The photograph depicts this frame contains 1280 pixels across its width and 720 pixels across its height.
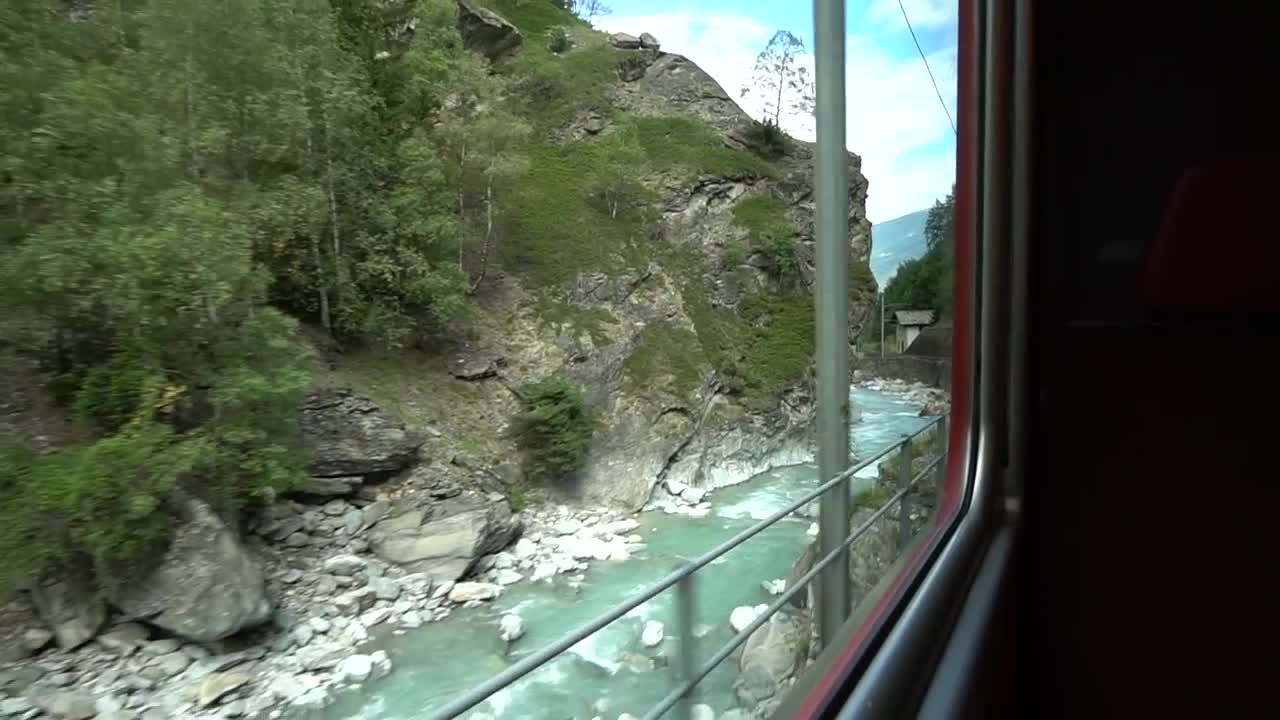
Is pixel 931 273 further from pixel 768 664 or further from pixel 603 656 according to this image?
pixel 603 656


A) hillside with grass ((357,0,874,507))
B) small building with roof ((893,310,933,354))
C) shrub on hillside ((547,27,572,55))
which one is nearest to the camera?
small building with roof ((893,310,933,354))

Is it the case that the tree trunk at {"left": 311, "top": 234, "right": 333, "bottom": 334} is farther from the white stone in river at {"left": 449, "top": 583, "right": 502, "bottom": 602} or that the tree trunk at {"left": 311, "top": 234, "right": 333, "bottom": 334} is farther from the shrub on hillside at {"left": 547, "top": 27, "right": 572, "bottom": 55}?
the shrub on hillside at {"left": 547, "top": 27, "right": 572, "bottom": 55}

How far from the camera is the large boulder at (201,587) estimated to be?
14.9 feet

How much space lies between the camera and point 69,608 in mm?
3545

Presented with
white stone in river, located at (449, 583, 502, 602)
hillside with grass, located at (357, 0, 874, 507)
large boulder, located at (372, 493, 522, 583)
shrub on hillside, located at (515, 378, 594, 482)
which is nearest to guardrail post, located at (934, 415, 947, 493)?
white stone in river, located at (449, 583, 502, 602)

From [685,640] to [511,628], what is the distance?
15.0ft

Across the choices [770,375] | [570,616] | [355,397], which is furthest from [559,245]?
[570,616]

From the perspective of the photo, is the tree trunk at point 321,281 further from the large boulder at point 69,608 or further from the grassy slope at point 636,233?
the grassy slope at point 636,233

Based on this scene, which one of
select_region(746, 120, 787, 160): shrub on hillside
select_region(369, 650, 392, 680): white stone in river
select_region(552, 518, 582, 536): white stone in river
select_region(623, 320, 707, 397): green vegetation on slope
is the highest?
select_region(746, 120, 787, 160): shrub on hillside

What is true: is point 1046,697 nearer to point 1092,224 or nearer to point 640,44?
point 1092,224

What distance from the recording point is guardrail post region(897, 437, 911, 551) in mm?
1831

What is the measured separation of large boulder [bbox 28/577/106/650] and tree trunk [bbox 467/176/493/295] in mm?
7986

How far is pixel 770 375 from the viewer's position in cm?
1272

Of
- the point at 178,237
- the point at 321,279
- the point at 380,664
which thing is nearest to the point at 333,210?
the point at 321,279
